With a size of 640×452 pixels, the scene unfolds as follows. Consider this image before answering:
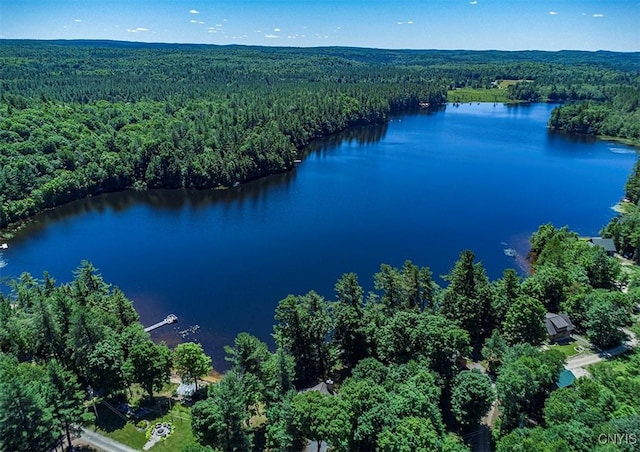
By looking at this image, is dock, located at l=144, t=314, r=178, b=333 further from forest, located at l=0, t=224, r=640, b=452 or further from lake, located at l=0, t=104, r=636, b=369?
forest, located at l=0, t=224, r=640, b=452

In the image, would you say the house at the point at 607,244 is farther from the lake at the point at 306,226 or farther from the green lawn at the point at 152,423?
the green lawn at the point at 152,423

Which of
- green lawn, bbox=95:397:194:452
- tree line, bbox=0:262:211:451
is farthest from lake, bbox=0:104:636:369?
green lawn, bbox=95:397:194:452

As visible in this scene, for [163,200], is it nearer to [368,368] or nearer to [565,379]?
[368,368]

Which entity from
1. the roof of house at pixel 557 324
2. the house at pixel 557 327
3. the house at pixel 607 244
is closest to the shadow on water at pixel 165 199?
the house at pixel 607 244

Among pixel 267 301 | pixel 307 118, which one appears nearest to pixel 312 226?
pixel 267 301

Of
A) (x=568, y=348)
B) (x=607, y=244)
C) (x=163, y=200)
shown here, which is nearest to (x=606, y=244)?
(x=607, y=244)

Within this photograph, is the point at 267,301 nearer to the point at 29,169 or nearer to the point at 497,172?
the point at 29,169
